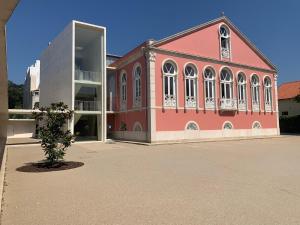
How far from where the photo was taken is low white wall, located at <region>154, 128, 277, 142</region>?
21203 millimetres

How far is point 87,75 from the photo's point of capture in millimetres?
23906

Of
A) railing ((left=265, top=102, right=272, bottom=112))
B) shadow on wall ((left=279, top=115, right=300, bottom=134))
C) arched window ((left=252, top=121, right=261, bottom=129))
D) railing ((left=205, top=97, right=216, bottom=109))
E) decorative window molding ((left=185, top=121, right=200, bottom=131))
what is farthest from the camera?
shadow on wall ((left=279, top=115, right=300, bottom=134))

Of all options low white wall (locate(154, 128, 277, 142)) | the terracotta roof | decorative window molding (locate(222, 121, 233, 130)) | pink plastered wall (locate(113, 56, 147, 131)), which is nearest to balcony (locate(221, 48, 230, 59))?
decorative window molding (locate(222, 121, 233, 130))

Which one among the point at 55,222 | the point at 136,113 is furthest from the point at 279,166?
the point at 136,113

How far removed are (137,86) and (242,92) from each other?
11777 millimetres

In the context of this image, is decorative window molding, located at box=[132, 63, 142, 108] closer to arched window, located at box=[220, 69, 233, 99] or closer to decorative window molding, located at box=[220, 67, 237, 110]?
decorative window molding, located at box=[220, 67, 237, 110]

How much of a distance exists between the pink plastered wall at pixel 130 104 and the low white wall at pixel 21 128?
17806mm

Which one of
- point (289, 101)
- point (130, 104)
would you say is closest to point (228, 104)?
point (130, 104)

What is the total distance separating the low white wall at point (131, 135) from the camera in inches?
862

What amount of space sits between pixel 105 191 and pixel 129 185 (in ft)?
2.67

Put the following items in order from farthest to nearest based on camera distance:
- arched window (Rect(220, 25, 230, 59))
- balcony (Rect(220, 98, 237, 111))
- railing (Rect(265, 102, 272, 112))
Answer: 1. railing (Rect(265, 102, 272, 112))
2. arched window (Rect(220, 25, 230, 59))
3. balcony (Rect(220, 98, 237, 111))

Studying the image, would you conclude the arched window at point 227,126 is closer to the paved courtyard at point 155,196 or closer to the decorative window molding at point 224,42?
the decorative window molding at point 224,42

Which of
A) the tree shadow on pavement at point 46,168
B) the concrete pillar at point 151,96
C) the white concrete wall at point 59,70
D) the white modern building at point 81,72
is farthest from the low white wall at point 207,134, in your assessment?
the tree shadow on pavement at point 46,168

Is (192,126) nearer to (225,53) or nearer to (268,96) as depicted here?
(225,53)
